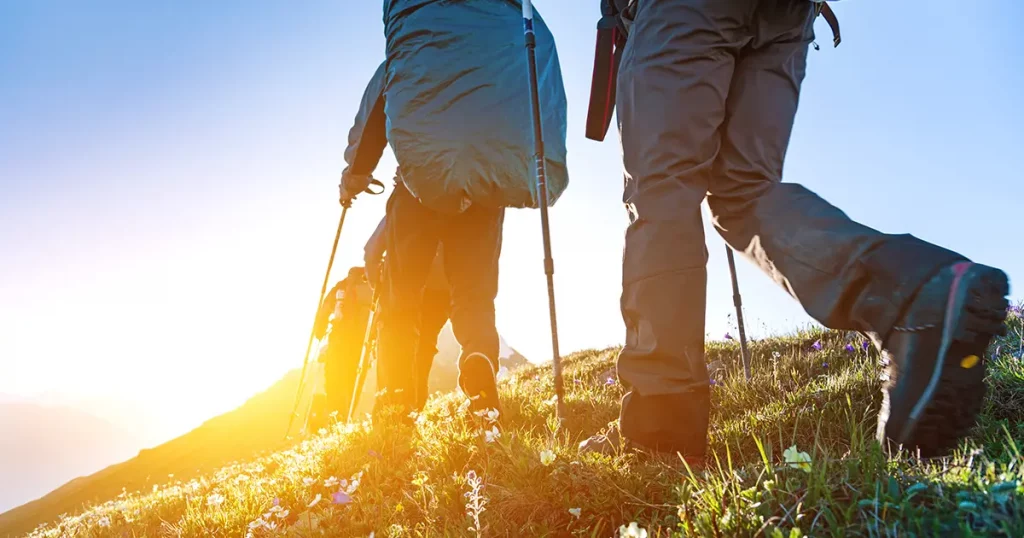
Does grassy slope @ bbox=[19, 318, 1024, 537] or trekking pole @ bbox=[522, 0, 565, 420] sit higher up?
trekking pole @ bbox=[522, 0, 565, 420]

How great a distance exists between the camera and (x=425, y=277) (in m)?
4.50

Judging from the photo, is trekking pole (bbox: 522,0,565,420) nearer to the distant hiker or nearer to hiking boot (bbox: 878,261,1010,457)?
the distant hiker

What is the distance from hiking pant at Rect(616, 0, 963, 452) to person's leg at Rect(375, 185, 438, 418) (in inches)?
83.4

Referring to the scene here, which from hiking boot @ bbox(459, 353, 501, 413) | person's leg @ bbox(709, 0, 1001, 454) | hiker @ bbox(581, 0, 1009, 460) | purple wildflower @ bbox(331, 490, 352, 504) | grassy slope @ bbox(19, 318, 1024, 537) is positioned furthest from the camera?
hiking boot @ bbox(459, 353, 501, 413)

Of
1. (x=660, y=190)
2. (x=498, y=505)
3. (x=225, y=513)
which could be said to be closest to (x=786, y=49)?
(x=660, y=190)

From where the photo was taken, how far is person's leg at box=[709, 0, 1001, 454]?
1771 millimetres

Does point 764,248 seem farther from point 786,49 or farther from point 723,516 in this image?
point 723,516

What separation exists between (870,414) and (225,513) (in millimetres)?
3334

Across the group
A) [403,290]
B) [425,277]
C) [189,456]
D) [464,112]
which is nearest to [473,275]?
[425,277]

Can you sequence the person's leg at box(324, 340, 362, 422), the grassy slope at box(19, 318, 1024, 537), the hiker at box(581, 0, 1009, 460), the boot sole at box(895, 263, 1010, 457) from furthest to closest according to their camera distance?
1. the person's leg at box(324, 340, 362, 422)
2. the hiker at box(581, 0, 1009, 460)
3. the boot sole at box(895, 263, 1010, 457)
4. the grassy slope at box(19, 318, 1024, 537)

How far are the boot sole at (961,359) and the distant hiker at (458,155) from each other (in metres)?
2.62

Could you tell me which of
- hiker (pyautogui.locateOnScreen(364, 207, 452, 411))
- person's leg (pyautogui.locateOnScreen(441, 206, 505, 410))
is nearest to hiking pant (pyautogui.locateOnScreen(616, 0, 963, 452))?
person's leg (pyautogui.locateOnScreen(441, 206, 505, 410))

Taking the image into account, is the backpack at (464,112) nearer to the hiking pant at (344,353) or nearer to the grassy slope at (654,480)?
the grassy slope at (654,480)

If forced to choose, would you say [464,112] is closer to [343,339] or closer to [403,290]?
[403,290]
